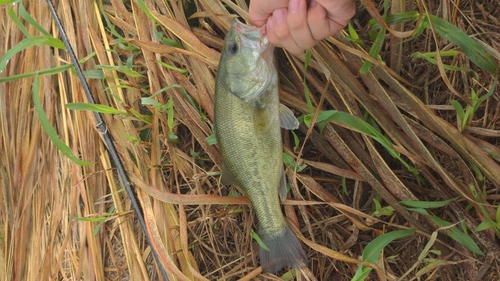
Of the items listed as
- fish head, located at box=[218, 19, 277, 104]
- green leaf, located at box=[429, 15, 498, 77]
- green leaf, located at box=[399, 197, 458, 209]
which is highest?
fish head, located at box=[218, 19, 277, 104]

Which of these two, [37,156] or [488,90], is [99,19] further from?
[488,90]

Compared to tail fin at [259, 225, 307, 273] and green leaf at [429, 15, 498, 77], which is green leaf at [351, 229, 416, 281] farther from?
green leaf at [429, 15, 498, 77]

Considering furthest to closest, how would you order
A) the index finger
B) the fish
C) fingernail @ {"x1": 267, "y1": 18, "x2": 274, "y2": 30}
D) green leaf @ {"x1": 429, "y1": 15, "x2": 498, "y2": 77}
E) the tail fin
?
1. the tail fin
2. the fish
3. green leaf @ {"x1": 429, "y1": 15, "x2": 498, "y2": 77}
4. fingernail @ {"x1": 267, "y1": 18, "x2": 274, "y2": 30}
5. the index finger

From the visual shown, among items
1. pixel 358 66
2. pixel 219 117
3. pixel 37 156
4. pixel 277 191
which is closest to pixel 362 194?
pixel 277 191

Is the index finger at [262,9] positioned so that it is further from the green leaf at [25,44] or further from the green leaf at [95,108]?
the green leaf at [25,44]

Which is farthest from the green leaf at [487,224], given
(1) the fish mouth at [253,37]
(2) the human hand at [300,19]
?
(1) the fish mouth at [253,37]

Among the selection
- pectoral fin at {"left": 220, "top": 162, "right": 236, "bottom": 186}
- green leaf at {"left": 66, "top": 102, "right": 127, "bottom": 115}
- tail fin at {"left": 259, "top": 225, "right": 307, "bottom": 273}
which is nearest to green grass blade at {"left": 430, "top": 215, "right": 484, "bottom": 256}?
tail fin at {"left": 259, "top": 225, "right": 307, "bottom": 273}
